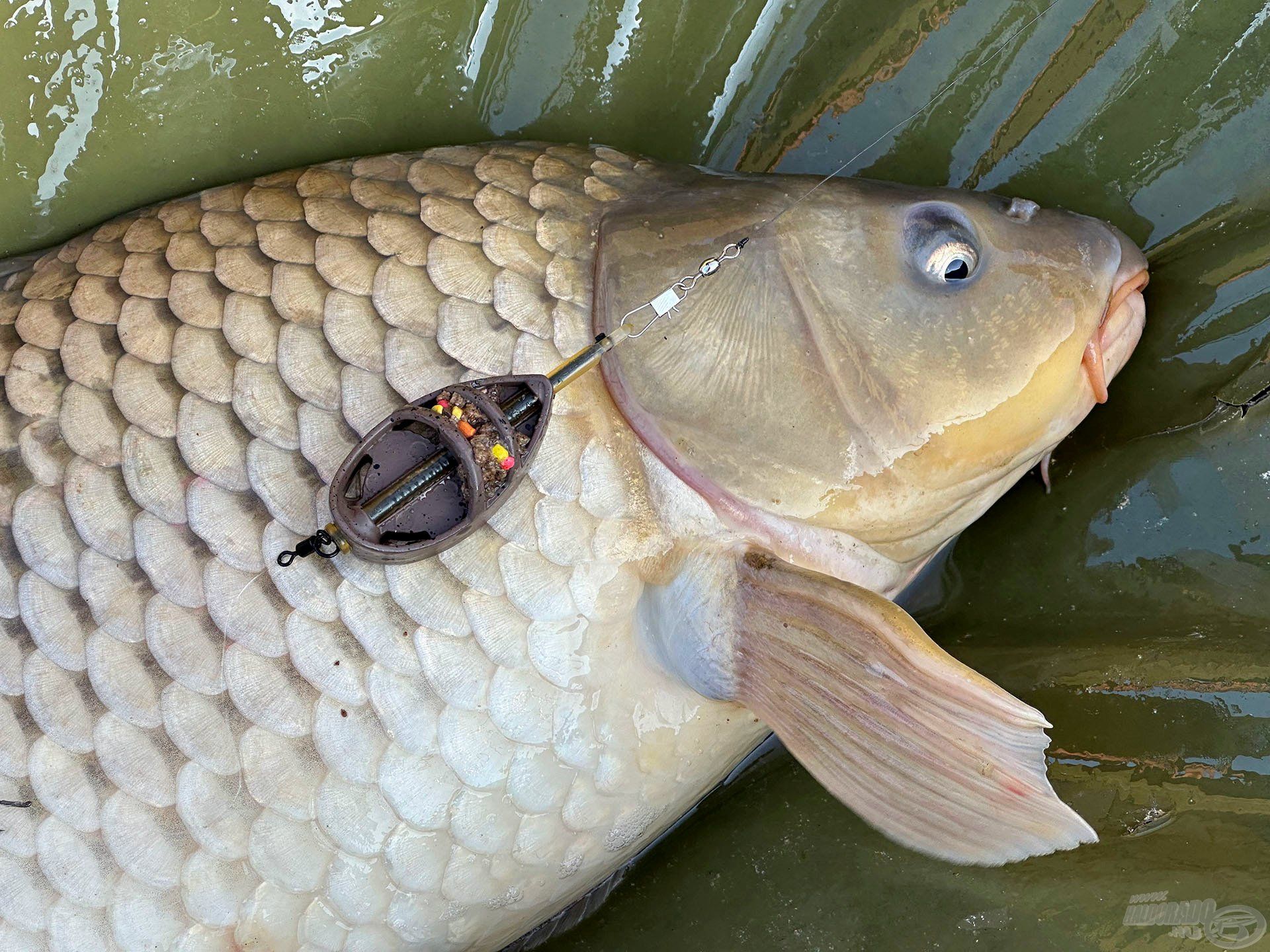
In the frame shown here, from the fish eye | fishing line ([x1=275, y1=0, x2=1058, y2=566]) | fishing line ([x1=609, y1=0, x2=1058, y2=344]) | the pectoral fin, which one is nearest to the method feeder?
fishing line ([x1=275, y1=0, x2=1058, y2=566])

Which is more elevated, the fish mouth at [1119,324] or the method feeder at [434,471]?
the method feeder at [434,471]

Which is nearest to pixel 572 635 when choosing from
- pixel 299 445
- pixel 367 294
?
pixel 299 445

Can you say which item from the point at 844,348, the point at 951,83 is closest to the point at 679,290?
the point at 844,348

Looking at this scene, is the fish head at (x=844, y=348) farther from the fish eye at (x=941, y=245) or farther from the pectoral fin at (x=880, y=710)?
the pectoral fin at (x=880, y=710)

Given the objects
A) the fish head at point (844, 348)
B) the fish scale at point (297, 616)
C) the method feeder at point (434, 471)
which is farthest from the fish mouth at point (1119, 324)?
the method feeder at point (434, 471)

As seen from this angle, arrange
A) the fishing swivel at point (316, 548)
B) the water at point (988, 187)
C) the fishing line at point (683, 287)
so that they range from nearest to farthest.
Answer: the fishing swivel at point (316, 548) < the fishing line at point (683, 287) < the water at point (988, 187)
